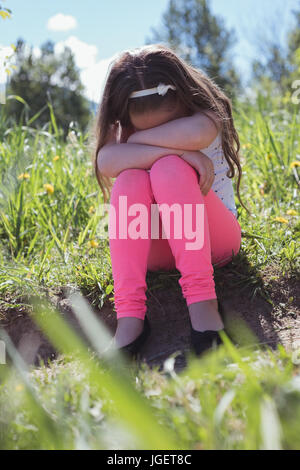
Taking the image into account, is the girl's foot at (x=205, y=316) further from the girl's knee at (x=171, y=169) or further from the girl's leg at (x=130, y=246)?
the girl's knee at (x=171, y=169)

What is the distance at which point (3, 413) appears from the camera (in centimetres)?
90

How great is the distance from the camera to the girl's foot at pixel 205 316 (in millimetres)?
1208

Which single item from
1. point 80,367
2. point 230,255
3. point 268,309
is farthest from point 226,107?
point 80,367

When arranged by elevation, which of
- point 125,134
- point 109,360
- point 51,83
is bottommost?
point 109,360

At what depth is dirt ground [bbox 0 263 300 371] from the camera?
4.58 feet

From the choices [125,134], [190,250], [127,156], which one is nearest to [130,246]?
[190,250]

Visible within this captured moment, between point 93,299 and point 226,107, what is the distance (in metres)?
0.82

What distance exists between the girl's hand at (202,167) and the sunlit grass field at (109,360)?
0.39 meters

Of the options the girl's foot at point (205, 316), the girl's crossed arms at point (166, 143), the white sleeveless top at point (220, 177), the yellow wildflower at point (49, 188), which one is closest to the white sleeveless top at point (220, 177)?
the white sleeveless top at point (220, 177)

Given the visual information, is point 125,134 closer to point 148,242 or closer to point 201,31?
point 148,242

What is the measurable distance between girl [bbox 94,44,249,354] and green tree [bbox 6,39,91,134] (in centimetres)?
1589

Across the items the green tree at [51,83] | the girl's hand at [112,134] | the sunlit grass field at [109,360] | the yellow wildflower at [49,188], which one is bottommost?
the sunlit grass field at [109,360]

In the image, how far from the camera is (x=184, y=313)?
5.08ft

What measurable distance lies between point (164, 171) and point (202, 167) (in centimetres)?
13
